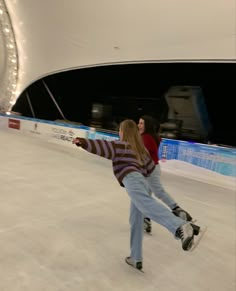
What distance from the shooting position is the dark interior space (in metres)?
8.86

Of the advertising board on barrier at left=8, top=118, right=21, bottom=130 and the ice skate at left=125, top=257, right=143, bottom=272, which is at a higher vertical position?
the advertising board on barrier at left=8, top=118, right=21, bottom=130

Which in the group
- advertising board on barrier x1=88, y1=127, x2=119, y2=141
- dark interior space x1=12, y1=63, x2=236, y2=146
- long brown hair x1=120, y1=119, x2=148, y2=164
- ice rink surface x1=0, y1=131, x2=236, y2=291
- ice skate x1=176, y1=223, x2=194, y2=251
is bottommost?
ice rink surface x1=0, y1=131, x2=236, y2=291

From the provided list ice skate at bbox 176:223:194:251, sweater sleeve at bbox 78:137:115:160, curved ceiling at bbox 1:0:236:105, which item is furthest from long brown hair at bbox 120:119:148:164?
curved ceiling at bbox 1:0:236:105

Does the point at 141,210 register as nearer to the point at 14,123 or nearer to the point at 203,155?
the point at 203,155

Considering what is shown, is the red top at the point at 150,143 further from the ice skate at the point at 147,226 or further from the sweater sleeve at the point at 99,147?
the sweater sleeve at the point at 99,147

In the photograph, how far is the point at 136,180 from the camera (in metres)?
2.00

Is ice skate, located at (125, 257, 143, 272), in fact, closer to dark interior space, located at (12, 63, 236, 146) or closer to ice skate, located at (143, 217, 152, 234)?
ice skate, located at (143, 217, 152, 234)

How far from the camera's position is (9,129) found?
11.1 m

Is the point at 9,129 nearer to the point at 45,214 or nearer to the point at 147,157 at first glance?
the point at 45,214

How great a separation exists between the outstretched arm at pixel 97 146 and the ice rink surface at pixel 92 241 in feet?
2.84

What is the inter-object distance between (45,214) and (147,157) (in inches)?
59.8

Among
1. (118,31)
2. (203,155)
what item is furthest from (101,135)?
(118,31)

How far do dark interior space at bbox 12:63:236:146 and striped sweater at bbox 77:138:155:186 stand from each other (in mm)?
6779

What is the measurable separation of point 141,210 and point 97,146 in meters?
0.49
